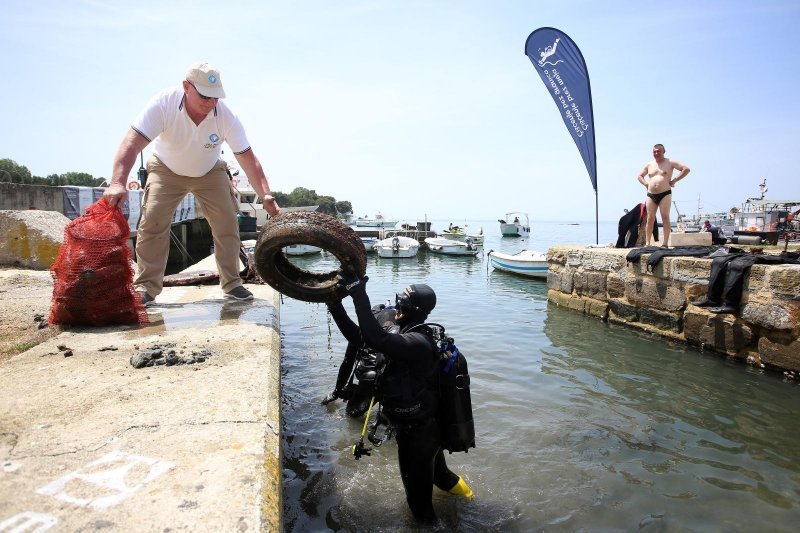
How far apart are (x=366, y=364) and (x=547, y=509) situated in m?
2.07

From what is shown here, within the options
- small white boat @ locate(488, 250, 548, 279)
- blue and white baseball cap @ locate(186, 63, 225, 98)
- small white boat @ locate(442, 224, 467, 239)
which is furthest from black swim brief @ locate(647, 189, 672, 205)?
small white boat @ locate(442, 224, 467, 239)

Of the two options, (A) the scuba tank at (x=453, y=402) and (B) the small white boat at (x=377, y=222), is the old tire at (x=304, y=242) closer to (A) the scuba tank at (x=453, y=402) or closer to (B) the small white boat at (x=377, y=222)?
(A) the scuba tank at (x=453, y=402)

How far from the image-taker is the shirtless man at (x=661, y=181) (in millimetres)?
10117

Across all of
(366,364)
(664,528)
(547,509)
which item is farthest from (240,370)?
(664,528)

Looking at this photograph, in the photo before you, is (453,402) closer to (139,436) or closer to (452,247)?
(139,436)

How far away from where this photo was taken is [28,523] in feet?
5.51

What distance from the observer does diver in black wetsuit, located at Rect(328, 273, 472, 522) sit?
10.3ft

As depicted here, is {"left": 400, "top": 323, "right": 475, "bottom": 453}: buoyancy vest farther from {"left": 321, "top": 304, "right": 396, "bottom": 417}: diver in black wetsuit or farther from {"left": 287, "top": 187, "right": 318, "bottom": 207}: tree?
{"left": 287, "top": 187, "right": 318, "bottom": 207}: tree

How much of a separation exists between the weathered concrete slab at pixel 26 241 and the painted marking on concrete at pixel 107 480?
7219 millimetres

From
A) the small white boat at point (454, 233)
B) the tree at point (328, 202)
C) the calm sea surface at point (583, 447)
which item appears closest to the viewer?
the calm sea surface at point (583, 447)

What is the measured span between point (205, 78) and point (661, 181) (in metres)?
9.20

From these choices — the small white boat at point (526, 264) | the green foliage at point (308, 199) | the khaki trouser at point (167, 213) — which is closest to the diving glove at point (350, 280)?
the khaki trouser at point (167, 213)

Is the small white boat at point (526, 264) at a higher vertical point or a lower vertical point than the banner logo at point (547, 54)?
lower

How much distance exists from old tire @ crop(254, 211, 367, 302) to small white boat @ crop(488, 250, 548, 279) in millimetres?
17725
